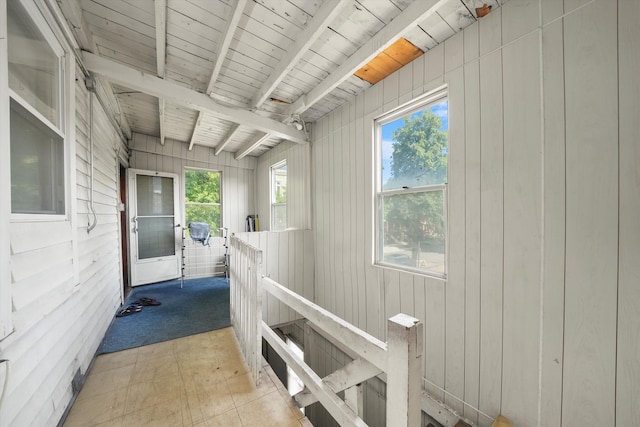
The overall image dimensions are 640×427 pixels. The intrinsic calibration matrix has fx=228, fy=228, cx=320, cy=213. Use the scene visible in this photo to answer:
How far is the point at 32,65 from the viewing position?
1.21 metres

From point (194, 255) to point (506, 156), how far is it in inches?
202

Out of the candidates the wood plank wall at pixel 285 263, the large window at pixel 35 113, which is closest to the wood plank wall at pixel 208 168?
the wood plank wall at pixel 285 263

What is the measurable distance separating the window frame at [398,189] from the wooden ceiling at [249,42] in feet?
1.31

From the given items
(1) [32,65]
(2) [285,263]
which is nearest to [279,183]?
(2) [285,263]

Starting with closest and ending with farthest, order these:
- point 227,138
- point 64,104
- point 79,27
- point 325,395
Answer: point 325,395, point 64,104, point 79,27, point 227,138

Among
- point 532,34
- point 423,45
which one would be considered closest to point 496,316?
point 532,34

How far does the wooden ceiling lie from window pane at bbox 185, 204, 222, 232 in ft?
7.87

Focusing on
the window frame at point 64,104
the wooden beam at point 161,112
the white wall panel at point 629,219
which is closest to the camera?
the white wall panel at point 629,219

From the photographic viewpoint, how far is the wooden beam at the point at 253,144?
371 centimetres

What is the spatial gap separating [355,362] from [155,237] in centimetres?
466

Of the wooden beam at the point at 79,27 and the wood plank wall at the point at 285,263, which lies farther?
the wood plank wall at the point at 285,263

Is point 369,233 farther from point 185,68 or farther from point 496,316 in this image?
point 185,68

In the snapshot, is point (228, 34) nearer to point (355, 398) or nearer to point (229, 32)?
point (229, 32)

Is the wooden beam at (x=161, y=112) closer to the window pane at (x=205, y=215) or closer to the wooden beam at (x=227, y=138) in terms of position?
the wooden beam at (x=227, y=138)
